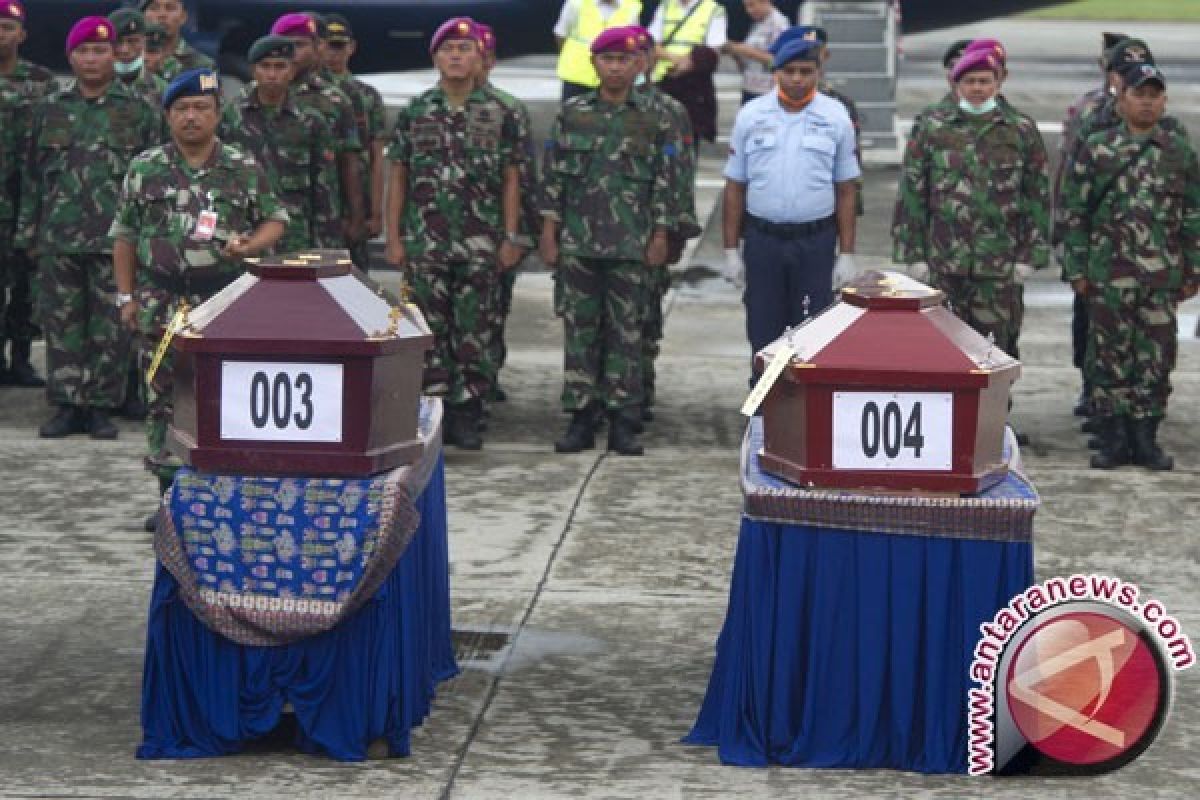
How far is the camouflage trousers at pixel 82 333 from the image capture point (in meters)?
11.1

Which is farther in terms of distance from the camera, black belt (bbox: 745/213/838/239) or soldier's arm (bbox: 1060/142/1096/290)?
black belt (bbox: 745/213/838/239)

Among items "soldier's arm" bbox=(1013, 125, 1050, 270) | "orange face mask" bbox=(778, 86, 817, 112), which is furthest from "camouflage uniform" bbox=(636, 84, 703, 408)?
"soldier's arm" bbox=(1013, 125, 1050, 270)

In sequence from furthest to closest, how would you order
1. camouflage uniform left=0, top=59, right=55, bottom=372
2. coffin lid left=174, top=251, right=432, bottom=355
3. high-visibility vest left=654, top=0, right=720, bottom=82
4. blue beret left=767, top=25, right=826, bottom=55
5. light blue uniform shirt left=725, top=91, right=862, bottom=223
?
high-visibility vest left=654, top=0, right=720, bottom=82, camouflage uniform left=0, top=59, right=55, bottom=372, blue beret left=767, top=25, right=826, bottom=55, light blue uniform shirt left=725, top=91, right=862, bottom=223, coffin lid left=174, top=251, right=432, bottom=355

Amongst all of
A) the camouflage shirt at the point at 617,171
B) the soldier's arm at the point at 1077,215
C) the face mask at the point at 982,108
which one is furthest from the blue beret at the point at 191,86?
the soldier's arm at the point at 1077,215

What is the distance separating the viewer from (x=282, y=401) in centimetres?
665

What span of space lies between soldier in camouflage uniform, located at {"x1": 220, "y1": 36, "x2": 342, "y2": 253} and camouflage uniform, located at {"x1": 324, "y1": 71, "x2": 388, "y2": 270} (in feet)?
1.20

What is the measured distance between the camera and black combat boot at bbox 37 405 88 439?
36.1 ft

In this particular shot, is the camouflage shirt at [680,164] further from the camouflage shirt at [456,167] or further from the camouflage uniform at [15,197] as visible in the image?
the camouflage uniform at [15,197]

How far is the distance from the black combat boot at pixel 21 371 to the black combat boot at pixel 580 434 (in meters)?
2.95

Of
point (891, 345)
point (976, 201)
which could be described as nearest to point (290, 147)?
point (976, 201)

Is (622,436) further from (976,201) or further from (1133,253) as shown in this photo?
(1133,253)

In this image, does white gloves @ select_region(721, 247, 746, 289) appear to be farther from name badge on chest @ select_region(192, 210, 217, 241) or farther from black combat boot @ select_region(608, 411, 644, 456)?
name badge on chest @ select_region(192, 210, 217, 241)

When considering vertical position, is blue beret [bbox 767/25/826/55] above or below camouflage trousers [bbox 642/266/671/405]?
above

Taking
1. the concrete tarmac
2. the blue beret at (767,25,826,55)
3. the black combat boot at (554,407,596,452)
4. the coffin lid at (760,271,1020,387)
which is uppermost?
the blue beret at (767,25,826,55)
